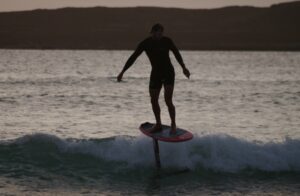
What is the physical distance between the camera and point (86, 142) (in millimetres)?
16844

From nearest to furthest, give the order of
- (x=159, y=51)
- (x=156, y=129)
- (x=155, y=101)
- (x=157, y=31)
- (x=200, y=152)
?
(x=157, y=31), (x=159, y=51), (x=155, y=101), (x=156, y=129), (x=200, y=152)

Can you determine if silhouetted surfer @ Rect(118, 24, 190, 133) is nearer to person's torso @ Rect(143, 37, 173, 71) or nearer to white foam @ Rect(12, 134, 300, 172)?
person's torso @ Rect(143, 37, 173, 71)

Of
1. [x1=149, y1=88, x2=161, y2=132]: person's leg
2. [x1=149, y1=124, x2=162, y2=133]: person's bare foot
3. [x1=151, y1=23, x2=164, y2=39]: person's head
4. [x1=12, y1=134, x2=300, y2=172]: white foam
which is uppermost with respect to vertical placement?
[x1=151, y1=23, x2=164, y2=39]: person's head

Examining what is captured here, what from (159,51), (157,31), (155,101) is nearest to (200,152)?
(155,101)

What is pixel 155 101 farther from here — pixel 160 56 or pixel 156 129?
pixel 160 56

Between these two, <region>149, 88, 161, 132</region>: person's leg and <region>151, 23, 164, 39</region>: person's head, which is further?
<region>149, 88, 161, 132</region>: person's leg

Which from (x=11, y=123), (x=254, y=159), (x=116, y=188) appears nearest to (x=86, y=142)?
(x=116, y=188)

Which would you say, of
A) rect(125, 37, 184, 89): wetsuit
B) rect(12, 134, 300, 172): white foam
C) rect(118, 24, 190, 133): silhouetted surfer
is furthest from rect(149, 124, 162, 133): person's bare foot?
rect(12, 134, 300, 172): white foam

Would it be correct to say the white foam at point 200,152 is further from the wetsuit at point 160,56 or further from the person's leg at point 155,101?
the wetsuit at point 160,56

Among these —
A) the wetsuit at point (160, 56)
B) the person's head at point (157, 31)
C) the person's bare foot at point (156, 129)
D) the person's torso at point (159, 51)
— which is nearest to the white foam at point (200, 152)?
the person's bare foot at point (156, 129)

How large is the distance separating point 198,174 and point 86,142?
10.2 ft

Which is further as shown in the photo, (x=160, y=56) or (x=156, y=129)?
(x=156, y=129)

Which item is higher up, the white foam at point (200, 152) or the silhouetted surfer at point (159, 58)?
the silhouetted surfer at point (159, 58)

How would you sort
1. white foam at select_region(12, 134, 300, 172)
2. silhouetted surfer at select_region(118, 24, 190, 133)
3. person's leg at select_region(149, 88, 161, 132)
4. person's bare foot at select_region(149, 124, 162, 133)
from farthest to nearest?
1. white foam at select_region(12, 134, 300, 172)
2. person's bare foot at select_region(149, 124, 162, 133)
3. person's leg at select_region(149, 88, 161, 132)
4. silhouetted surfer at select_region(118, 24, 190, 133)
